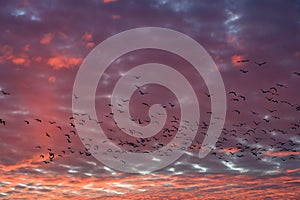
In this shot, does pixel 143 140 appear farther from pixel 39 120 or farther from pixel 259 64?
pixel 259 64

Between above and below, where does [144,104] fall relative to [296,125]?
above

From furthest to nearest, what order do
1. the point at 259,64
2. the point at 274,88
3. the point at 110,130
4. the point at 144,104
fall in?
the point at 110,130, the point at 144,104, the point at 274,88, the point at 259,64

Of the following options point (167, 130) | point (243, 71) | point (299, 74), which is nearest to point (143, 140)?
point (167, 130)

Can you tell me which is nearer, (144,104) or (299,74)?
(299,74)

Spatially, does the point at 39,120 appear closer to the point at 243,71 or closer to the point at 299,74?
the point at 243,71

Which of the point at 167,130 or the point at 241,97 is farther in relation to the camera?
the point at 167,130

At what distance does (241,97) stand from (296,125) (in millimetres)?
12985

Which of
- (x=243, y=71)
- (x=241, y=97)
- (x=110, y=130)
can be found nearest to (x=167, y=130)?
(x=110, y=130)

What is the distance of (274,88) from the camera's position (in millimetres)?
56094

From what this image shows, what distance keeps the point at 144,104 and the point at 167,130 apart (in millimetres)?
8436

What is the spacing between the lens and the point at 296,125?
66312 millimetres

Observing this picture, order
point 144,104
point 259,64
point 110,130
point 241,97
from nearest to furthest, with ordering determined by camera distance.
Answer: point 259,64 < point 241,97 < point 144,104 < point 110,130

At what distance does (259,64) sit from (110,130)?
99.1 ft

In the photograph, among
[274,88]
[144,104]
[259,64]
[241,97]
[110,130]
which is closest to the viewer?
[259,64]
